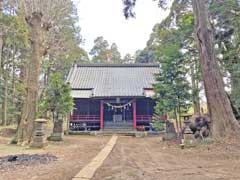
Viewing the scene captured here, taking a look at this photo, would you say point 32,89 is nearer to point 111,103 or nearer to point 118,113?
point 111,103

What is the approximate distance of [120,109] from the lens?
2436 cm

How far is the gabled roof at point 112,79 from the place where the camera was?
23.6 m

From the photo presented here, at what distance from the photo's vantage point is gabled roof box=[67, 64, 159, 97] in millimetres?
23641

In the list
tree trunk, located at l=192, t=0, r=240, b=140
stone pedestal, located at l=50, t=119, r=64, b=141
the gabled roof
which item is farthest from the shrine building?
tree trunk, located at l=192, t=0, r=240, b=140

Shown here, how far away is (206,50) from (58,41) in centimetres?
1793

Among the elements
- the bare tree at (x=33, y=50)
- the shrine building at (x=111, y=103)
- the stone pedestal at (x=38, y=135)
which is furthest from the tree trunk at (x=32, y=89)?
the shrine building at (x=111, y=103)

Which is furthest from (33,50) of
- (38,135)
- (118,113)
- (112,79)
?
(112,79)

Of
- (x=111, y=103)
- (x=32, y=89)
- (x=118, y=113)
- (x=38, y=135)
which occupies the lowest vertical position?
(x=38, y=135)

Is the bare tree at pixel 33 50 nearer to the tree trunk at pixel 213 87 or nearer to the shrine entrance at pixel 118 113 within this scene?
the tree trunk at pixel 213 87

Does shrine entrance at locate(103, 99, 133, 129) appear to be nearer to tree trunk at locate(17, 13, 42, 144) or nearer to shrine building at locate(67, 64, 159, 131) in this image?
shrine building at locate(67, 64, 159, 131)

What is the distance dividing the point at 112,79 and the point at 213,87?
53.6ft

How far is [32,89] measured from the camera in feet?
42.0

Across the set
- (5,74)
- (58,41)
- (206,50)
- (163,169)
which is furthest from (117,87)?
(163,169)

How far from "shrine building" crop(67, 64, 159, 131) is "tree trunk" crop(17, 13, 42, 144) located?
9.69m
